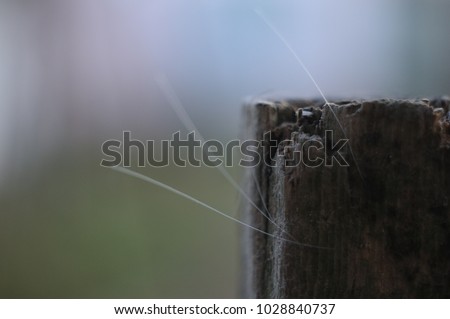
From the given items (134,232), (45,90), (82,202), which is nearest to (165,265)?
(134,232)

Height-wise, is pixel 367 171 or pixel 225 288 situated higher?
pixel 367 171

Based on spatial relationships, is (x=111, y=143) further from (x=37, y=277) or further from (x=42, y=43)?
(x=42, y=43)

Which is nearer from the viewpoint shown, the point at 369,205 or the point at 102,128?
the point at 369,205

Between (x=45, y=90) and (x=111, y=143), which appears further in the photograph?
(x=45, y=90)

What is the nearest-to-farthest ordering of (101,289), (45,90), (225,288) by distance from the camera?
(225,288) → (101,289) → (45,90)

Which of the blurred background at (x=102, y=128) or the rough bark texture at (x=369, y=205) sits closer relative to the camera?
the rough bark texture at (x=369, y=205)

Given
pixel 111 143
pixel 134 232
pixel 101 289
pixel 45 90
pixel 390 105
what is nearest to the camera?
pixel 390 105

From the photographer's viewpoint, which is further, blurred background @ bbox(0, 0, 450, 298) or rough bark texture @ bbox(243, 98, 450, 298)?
blurred background @ bbox(0, 0, 450, 298)
